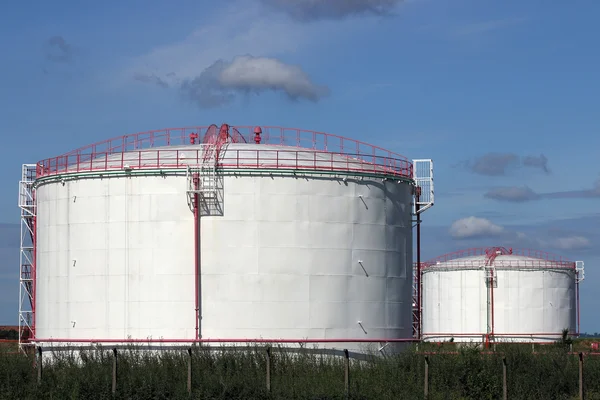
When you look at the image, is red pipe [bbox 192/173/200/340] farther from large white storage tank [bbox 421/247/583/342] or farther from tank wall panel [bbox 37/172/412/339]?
large white storage tank [bbox 421/247/583/342]

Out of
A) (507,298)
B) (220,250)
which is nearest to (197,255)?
(220,250)

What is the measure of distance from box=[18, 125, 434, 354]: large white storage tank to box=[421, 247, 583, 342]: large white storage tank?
3164cm

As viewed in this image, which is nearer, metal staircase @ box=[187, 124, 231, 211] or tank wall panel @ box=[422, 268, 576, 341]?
metal staircase @ box=[187, 124, 231, 211]

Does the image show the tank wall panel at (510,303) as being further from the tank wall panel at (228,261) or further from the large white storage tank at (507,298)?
the tank wall panel at (228,261)

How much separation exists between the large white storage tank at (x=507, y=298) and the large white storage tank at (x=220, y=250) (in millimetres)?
31639

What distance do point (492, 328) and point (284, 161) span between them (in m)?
35.6

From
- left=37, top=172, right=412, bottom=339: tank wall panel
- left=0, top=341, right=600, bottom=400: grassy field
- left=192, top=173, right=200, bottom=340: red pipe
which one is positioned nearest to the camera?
left=0, top=341, right=600, bottom=400: grassy field

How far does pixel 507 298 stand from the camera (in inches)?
2857

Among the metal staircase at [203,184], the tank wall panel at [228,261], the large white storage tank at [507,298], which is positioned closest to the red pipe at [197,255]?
the metal staircase at [203,184]

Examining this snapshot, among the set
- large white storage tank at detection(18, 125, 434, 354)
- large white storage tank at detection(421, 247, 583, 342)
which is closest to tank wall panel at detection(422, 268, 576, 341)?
large white storage tank at detection(421, 247, 583, 342)

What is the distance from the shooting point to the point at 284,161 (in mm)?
41531

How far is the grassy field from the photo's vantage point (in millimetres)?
31500

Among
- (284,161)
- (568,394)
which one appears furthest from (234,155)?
(568,394)

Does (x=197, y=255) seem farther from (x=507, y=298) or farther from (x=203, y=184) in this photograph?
(x=507, y=298)
